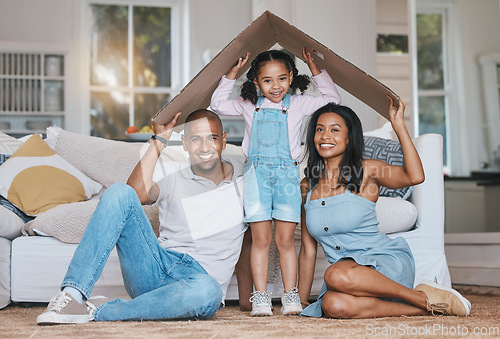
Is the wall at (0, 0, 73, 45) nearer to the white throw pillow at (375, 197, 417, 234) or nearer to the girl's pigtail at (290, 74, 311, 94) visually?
the girl's pigtail at (290, 74, 311, 94)

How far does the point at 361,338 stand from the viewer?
4.09ft

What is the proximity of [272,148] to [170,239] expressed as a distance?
1.46 feet

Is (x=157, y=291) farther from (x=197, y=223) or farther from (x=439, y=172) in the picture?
(x=439, y=172)

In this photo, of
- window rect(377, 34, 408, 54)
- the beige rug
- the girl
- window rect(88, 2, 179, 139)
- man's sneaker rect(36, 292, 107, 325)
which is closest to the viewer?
the beige rug

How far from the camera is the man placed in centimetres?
152

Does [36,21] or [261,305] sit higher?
[36,21]

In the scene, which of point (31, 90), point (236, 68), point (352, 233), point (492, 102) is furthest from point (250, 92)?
point (31, 90)

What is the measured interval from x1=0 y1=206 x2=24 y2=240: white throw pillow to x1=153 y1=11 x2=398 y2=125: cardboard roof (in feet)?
2.78

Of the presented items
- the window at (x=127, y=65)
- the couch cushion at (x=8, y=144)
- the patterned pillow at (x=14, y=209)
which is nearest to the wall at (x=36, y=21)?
the window at (x=127, y=65)

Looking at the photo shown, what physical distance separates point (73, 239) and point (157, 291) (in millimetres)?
706

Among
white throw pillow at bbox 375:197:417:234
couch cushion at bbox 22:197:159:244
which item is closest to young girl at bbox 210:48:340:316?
white throw pillow at bbox 375:197:417:234

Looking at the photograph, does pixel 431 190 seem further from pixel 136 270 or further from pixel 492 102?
pixel 492 102

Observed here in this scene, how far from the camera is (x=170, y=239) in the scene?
178cm

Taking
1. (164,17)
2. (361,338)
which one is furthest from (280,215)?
(164,17)
